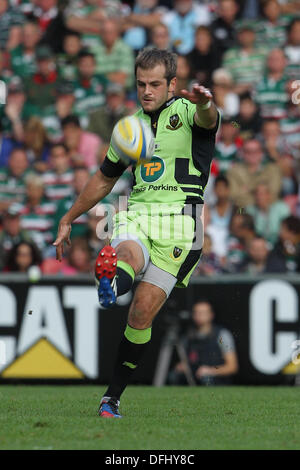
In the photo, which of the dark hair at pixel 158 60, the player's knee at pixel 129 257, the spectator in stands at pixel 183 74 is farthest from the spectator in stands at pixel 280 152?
the player's knee at pixel 129 257

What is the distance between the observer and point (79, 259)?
41.1ft

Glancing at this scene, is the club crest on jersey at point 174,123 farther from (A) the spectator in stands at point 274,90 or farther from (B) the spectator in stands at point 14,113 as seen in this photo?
(B) the spectator in stands at point 14,113

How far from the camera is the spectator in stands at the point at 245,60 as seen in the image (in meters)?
15.4

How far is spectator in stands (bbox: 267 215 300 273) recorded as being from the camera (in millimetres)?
12227

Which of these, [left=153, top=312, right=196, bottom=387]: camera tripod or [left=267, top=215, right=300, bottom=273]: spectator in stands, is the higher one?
[left=267, top=215, right=300, bottom=273]: spectator in stands

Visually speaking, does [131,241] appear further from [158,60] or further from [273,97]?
[273,97]

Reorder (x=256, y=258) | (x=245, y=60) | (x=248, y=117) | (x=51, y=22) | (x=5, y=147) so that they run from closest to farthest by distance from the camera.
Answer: (x=256, y=258)
(x=248, y=117)
(x=5, y=147)
(x=245, y=60)
(x=51, y=22)

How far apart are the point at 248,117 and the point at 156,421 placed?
27.7 ft

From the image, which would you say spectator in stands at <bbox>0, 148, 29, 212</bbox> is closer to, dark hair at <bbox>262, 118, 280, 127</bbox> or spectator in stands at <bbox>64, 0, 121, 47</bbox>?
spectator in stands at <bbox>64, 0, 121, 47</bbox>

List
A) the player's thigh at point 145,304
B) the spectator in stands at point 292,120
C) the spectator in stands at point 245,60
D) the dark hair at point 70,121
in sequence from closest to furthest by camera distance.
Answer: the player's thigh at point 145,304
the spectator in stands at point 292,120
the dark hair at point 70,121
the spectator in stands at point 245,60

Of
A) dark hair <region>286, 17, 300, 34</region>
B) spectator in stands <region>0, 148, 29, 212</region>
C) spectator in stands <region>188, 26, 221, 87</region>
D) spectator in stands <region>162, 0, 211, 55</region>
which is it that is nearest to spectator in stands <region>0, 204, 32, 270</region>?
spectator in stands <region>0, 148, 29, 212</region>

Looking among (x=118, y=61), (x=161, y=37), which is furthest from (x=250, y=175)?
(x=118, y=61)

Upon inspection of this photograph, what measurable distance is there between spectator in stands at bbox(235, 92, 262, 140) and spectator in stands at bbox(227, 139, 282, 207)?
60 centimetres

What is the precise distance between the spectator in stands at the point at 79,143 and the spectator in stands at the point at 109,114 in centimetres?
24
